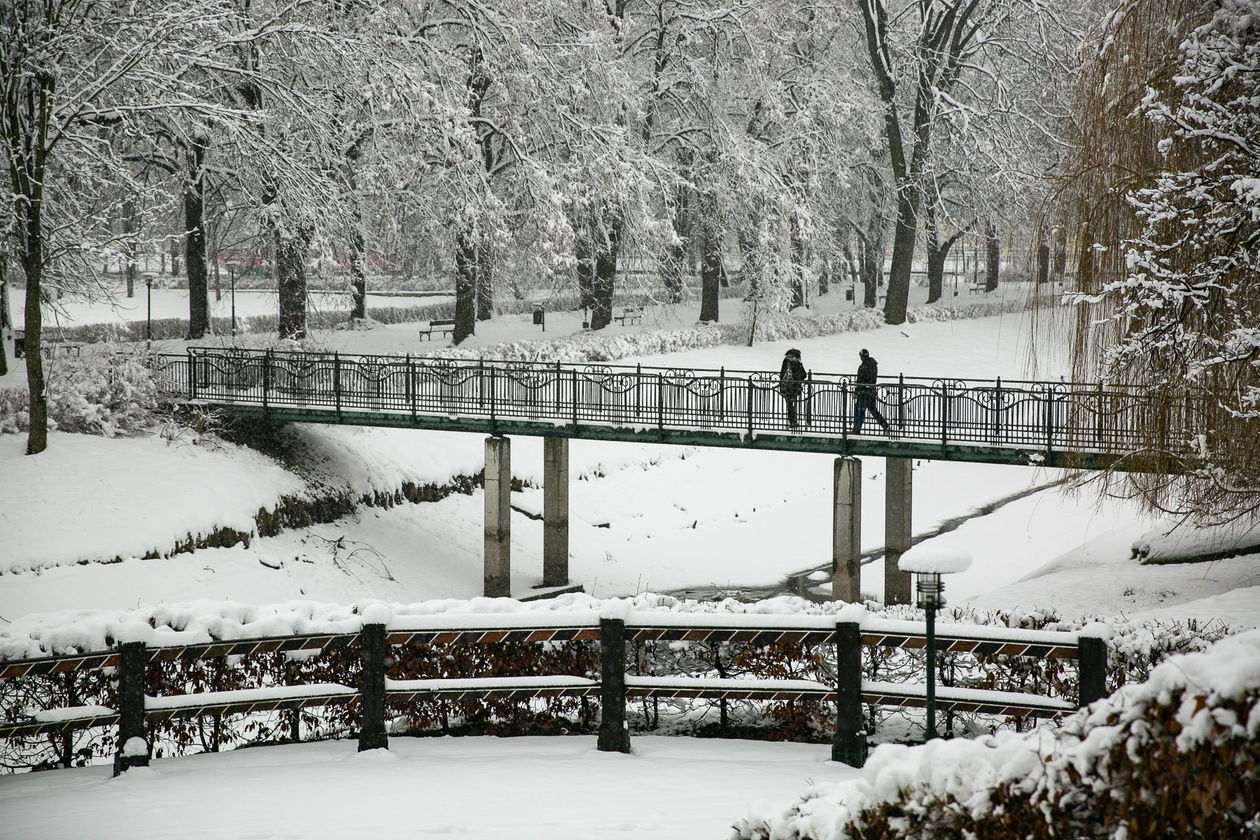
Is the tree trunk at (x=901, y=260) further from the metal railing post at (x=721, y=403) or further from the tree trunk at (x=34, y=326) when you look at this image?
the tree trunk at (x=34, y=326)

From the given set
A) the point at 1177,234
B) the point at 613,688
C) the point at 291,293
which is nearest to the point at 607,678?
the point at 613,688

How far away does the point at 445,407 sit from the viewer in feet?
81.6

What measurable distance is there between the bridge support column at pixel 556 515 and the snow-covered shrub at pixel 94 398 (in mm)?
8288

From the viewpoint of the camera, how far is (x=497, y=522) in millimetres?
24094

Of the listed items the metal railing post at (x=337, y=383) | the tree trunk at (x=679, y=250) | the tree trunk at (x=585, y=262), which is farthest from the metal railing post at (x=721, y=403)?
the tree trunk at (x=679, y=250)

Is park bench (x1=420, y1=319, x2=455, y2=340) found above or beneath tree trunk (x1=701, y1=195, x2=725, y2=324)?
beneath

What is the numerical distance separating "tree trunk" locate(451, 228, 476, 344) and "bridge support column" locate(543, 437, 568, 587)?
26.1 feet

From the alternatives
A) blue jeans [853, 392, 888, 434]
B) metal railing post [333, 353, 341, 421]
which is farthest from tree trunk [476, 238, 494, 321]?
blue jeans [853, 392, 888, 434]

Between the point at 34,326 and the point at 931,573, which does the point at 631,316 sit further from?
the point at 931,573

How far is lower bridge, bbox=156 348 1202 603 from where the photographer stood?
69.5 ft

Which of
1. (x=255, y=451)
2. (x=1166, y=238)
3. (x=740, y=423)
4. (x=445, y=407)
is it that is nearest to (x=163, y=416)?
(x=255, y=451)

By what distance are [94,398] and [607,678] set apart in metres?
19.0

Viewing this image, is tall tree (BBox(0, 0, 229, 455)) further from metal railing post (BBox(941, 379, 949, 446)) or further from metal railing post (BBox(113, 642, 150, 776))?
metal railing post (BBox(941, 379, 949, 446))

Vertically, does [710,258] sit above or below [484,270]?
above
